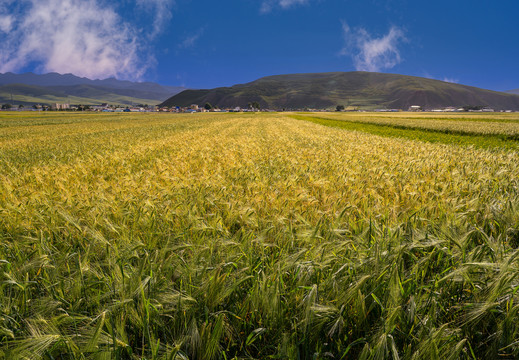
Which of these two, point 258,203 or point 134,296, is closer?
point 134,296

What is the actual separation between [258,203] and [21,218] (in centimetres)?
243

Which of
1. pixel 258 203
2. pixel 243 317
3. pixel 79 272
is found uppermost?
pixel 258 203

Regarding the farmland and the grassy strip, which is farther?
the grassy strip

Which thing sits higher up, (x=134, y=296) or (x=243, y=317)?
(x=134, y=296)

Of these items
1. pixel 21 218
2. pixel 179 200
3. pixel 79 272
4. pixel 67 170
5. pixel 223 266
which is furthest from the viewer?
pixel 67 170

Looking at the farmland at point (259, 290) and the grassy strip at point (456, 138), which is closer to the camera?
the farmland at point (259, 290)

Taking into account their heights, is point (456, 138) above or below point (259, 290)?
above

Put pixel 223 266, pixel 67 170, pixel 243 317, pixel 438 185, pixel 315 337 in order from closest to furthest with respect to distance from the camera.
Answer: pixel 315 337
pixel 243 317
pixel 223 266
pixel 438 185
pixel 67 170

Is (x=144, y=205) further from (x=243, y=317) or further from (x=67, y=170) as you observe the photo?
(x=67, y=170)

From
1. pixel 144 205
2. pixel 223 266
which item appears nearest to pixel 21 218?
pixel 144 205

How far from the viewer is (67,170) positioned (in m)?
5.53

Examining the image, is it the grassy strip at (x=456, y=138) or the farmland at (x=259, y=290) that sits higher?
the grassy strip at (x=456, y=138)

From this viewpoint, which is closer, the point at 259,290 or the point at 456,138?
the point at 259,290

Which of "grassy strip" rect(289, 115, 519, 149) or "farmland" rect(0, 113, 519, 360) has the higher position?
"grassy strip" rect(289, 115, 519, 149)
